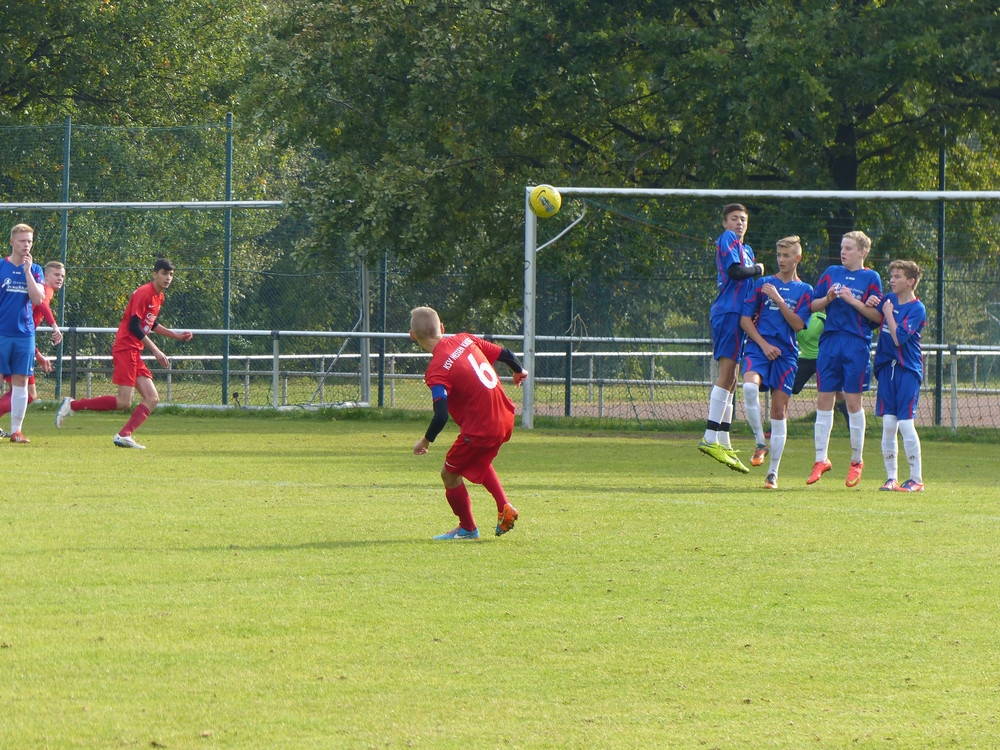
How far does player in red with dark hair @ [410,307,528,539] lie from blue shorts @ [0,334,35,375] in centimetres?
758

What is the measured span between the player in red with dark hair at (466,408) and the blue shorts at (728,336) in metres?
4.37

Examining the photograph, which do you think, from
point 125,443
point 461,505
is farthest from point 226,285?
point 461,505

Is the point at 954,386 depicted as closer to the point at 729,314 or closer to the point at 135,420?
the point at 729,314

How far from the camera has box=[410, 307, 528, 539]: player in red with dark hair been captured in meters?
7.95

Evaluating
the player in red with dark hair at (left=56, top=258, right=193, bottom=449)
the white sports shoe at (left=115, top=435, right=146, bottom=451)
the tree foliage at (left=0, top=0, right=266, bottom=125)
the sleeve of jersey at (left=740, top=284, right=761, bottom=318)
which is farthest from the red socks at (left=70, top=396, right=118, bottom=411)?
the tree foliage at (left=0, top=0, right=266, bottom=125)

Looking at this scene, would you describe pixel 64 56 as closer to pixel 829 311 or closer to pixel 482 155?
pixel 482 155

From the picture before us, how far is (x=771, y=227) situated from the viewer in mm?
18484

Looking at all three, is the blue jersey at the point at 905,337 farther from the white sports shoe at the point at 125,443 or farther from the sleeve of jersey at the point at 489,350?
the white sports shoe at the point at 125,443

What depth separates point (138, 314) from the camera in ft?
47.2

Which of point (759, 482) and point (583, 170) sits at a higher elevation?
point (583, 170)

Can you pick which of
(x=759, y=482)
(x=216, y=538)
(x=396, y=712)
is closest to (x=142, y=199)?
(x=759, y=482)

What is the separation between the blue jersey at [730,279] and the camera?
39.6 feet

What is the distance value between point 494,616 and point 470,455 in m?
2.20

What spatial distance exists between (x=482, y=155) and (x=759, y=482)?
883cm
